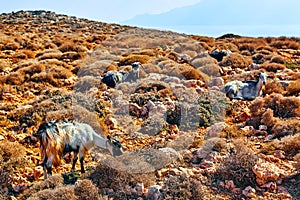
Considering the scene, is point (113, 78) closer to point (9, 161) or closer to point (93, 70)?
point (93, 70)

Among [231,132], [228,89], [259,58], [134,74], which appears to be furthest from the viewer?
[259,58]

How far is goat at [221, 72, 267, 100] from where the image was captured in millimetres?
10602

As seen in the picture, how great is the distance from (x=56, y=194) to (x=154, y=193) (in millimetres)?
1399

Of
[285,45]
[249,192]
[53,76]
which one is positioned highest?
[285,45]

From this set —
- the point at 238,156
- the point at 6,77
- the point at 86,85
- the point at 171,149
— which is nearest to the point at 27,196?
the point at 171,149

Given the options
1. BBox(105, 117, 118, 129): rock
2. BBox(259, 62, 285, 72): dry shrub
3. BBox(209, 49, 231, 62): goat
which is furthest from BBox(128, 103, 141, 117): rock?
BBox(209, 49, 231, 62): goat

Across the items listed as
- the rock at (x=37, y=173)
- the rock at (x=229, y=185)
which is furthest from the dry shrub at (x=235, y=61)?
the rock at (x=37, y=173)

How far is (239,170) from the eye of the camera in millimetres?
5828

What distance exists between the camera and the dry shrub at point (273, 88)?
11.0 meters

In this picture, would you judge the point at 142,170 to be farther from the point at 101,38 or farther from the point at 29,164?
the point at 101,38

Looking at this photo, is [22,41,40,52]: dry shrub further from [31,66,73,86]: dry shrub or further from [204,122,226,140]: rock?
[204,122,226,140]: rock

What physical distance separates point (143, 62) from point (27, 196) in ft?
32.5

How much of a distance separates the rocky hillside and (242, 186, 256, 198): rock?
2cm

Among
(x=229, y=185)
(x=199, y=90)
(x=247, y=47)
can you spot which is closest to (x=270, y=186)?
(x=229, y=185)
